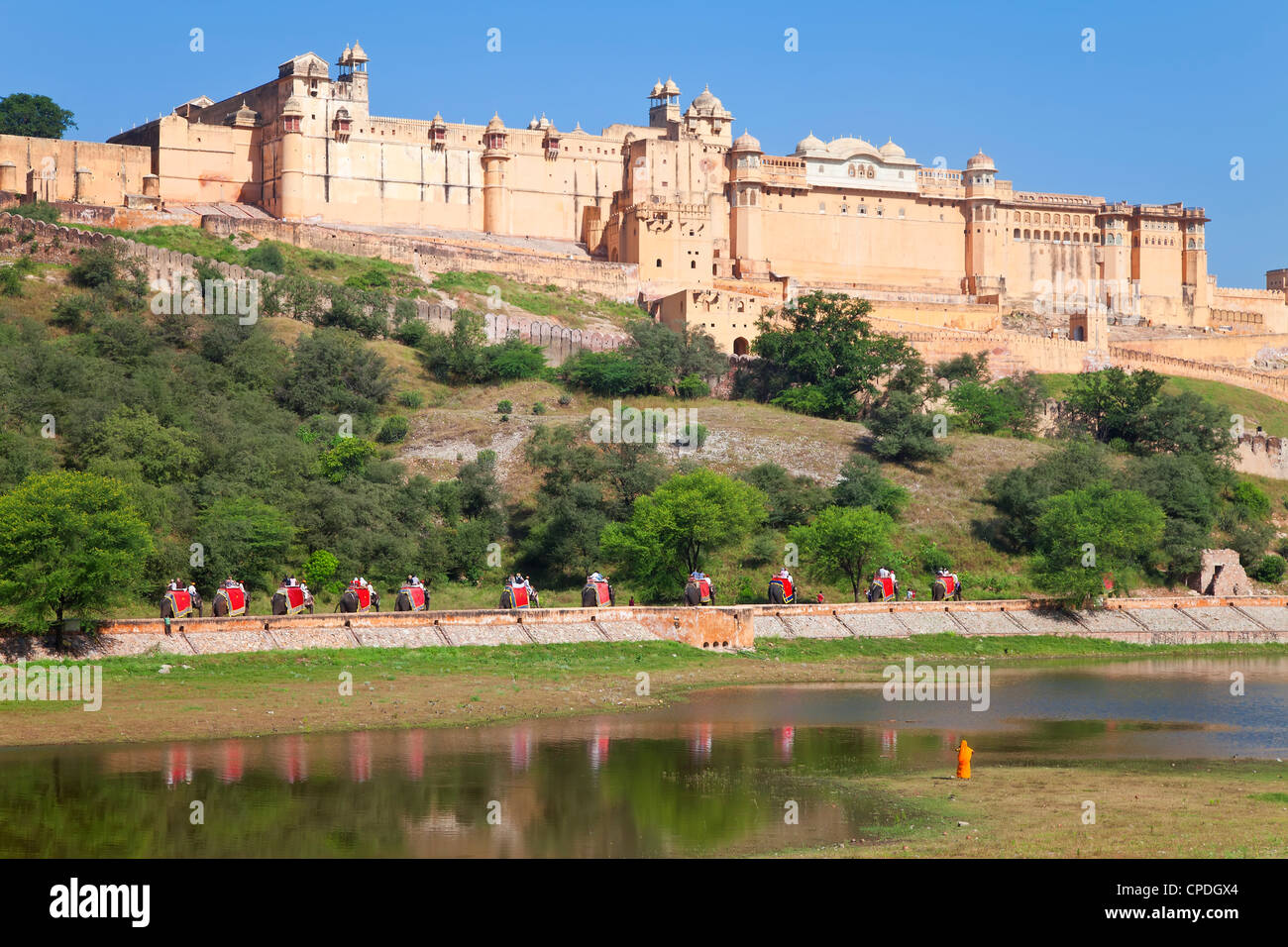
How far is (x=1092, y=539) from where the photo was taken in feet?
142

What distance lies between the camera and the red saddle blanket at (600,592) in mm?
36406

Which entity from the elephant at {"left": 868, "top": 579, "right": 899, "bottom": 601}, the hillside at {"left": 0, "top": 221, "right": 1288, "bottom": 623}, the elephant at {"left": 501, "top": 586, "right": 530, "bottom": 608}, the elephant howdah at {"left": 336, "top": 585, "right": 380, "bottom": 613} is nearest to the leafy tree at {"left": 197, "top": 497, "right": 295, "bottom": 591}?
the hillside at {"left": 0, "top": 221, "right": 1288, "bottom": 623}

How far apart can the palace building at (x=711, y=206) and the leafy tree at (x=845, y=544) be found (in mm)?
26371

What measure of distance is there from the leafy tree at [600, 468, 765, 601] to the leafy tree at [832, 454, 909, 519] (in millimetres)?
7961

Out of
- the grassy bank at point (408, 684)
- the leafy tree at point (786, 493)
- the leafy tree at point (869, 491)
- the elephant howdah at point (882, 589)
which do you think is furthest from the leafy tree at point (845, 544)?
the grassy bank at point (408, 684)

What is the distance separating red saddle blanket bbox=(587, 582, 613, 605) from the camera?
1433 inches

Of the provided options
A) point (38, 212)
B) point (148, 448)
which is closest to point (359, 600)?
point (148, 448)

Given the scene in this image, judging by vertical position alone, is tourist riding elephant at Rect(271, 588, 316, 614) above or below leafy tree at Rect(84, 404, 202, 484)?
below

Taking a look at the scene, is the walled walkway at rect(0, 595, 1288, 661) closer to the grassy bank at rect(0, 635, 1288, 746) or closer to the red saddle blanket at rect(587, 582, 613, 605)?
the grassy bank at rect(0, 635, 1288, 746)

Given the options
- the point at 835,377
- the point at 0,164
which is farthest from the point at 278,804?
the point at 0,164

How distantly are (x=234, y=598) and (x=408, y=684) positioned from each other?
5.56 metres

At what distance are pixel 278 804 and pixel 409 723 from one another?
6146mm

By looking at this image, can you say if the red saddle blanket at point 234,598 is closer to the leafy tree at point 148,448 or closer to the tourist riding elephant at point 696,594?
the tourist riding elephant at point 696,594
